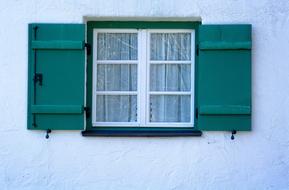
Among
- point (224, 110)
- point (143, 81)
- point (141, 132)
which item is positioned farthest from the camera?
point (143, 81)

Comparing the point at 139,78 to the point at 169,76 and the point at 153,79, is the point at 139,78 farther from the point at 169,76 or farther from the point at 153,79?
the point at 169,76

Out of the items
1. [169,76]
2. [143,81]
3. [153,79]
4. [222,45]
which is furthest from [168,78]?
[222,45]

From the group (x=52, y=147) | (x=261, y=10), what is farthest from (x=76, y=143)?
(x=261, y=10)

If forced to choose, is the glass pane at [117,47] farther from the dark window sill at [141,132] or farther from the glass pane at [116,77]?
the dark window sill at [141,132]

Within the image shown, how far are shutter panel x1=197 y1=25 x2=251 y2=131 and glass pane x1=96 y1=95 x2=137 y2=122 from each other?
655mm

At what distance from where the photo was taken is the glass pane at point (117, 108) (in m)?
5.09

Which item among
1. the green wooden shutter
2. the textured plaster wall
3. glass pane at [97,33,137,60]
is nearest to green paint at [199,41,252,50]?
the textured plaster wall

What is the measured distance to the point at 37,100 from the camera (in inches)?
192

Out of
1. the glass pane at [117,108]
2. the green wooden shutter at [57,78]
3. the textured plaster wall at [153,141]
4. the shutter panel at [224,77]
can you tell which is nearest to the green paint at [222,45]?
the shutter panel at [224,77]

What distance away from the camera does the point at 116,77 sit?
16.7 feet

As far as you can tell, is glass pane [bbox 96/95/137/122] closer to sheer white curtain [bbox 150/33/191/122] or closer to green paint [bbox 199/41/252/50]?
sheer white curtain [bbox 150/33/191/122]

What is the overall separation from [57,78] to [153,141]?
3.44 feet

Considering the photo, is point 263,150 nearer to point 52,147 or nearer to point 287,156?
point 287,156

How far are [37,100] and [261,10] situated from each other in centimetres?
220
